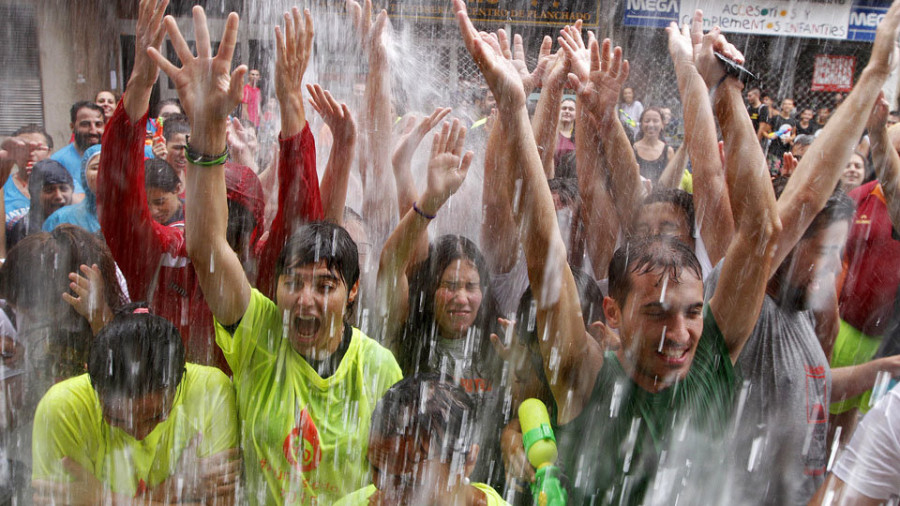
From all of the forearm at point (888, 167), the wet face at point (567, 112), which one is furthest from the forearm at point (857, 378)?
the wet face at point (567, 112)

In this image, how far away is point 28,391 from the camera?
3.25 metres

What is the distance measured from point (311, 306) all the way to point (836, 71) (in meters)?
12.3

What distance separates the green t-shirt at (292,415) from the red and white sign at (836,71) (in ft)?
39.7

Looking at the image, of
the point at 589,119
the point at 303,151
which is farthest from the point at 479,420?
the point at 589,119

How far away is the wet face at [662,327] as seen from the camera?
7.41ft

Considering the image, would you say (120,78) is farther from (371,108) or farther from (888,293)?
(888,293)

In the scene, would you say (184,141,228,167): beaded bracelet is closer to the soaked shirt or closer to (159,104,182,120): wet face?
the soaked shirt

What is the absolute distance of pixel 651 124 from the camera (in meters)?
6.96

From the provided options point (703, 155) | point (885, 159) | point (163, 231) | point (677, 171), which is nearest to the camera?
point (703, 155)

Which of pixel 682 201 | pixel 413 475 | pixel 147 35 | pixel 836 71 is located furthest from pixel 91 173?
pixel 836 71

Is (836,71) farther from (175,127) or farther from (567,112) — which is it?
(175,127)

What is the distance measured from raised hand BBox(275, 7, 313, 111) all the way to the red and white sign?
11556 millimetres

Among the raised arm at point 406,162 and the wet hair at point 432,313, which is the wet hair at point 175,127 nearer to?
the raised arm at point 406,162

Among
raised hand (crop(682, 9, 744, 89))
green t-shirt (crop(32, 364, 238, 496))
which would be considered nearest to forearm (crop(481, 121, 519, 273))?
raised hand (crop(682, 9, 744, 89))
